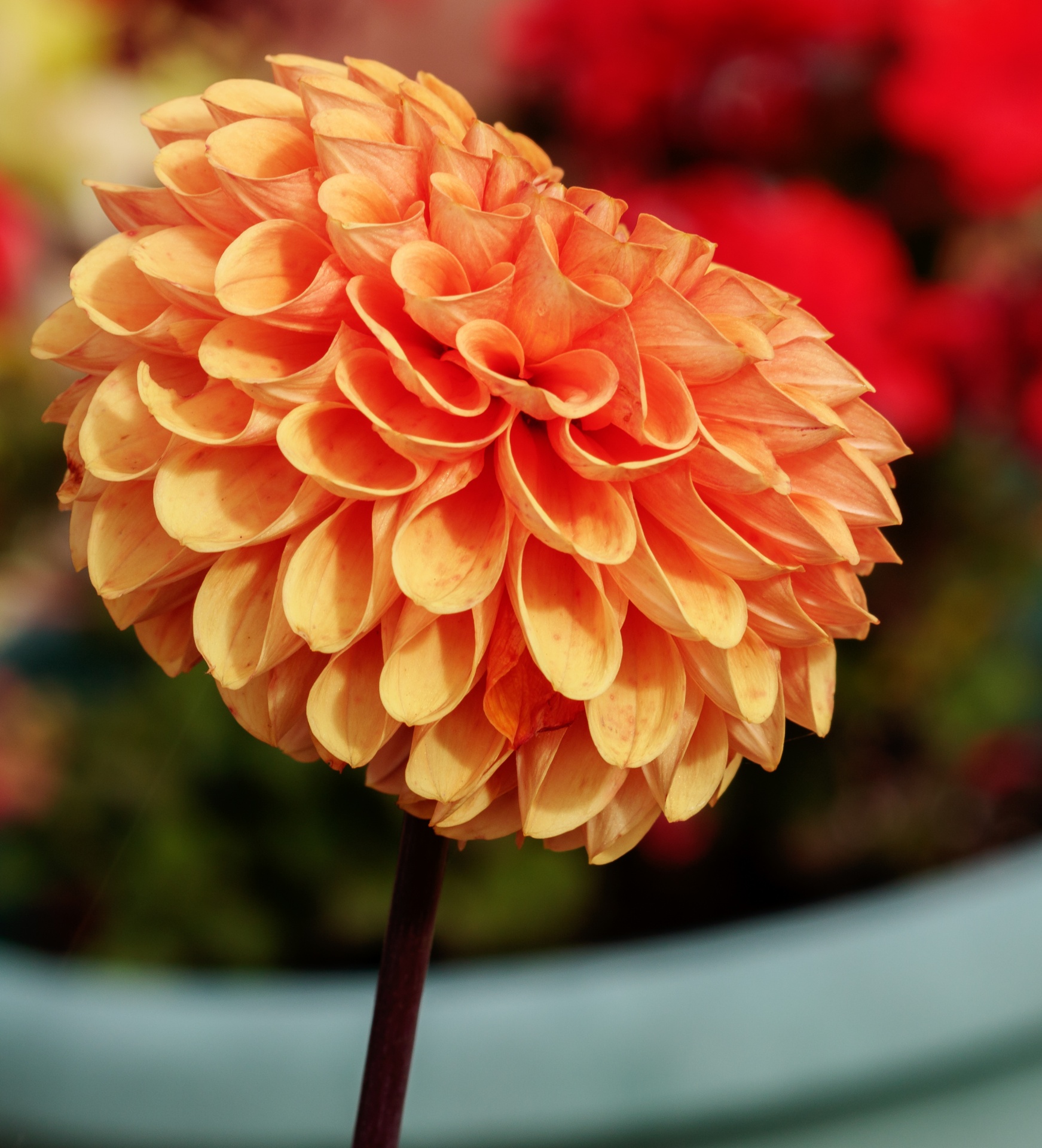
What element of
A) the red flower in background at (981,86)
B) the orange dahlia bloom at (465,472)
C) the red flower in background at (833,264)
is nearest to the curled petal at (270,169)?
the orange dahlia bloom at (465,472)

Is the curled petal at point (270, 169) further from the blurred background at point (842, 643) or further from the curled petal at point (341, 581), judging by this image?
the blurred background at point (842, 643)

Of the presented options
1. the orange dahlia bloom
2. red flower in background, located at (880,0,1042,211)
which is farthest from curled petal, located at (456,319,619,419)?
red flower in background, located at (880,0,1042,211)

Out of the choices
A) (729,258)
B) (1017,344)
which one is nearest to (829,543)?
(729,258)

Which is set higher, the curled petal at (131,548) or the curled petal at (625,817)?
the curled petal at (131,548)

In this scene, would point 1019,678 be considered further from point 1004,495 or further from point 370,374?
point 370,374

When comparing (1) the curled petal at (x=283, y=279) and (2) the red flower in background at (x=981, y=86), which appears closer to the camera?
(1) the curled petal at (x=283, y=279)
